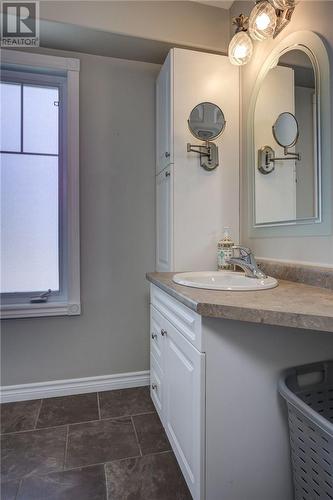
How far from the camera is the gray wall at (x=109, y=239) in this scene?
5.96ft

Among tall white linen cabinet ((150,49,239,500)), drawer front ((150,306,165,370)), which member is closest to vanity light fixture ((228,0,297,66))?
tall white linen cabinet ((150,49,239,500))

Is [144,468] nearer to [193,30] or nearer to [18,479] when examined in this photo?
[18,479]

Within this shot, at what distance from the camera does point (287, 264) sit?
1.30 m

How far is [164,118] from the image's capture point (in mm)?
1759

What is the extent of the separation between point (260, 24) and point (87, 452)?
2236mm

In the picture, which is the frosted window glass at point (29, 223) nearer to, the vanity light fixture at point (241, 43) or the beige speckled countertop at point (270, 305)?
the beige speckled countertop at point (270, 305)

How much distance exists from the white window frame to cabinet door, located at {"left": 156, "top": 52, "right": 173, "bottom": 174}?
540mm

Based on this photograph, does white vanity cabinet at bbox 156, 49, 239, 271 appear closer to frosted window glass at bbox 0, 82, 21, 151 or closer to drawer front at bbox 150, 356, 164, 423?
drawer front at bbox 150, 356, 164, 423

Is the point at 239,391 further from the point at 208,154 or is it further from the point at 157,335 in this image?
the point at 208,154

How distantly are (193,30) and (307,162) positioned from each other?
48.3 inches

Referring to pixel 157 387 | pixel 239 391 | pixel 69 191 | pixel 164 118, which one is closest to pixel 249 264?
pixel 239 391

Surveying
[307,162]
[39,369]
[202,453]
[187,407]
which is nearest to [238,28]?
[307,162]

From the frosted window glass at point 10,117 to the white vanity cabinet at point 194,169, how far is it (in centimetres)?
95

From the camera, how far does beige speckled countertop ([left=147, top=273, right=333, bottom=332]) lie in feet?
2.35
